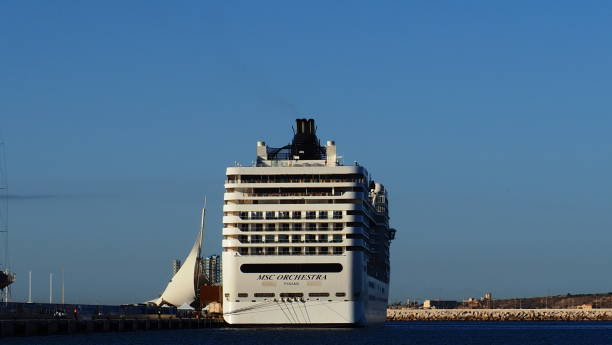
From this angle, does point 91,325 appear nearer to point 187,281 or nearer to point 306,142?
point 306,142

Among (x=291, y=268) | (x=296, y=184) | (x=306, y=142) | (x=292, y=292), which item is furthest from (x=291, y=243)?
(x=306, y=142)

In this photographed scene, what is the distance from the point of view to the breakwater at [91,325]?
76.5 m

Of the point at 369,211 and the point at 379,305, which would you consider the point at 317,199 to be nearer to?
the point at 369,211

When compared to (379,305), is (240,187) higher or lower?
higher

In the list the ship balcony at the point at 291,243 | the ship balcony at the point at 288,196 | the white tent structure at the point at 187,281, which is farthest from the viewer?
the white tent structure at the point at 187,281

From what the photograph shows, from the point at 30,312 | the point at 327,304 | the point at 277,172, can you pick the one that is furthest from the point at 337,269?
the point at 30,312

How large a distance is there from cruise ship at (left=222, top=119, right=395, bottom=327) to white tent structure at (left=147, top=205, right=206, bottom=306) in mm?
30697

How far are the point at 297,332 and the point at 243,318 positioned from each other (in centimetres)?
389

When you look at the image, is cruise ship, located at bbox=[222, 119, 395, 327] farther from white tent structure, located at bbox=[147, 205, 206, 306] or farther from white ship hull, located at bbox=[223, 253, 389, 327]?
white tent structure, located at bbox=[147, 205, 206, 306]

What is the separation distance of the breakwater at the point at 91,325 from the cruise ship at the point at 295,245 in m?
11.0

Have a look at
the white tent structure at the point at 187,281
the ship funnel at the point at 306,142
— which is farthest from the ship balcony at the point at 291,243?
the white tent structure at the point at 187,281

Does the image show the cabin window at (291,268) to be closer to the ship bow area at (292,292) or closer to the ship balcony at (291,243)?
the ship bow area at (292,292)

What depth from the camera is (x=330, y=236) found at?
281 ft

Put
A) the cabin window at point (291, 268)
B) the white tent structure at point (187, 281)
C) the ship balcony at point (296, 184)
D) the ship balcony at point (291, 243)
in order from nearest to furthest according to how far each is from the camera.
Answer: the cabin window at point (291, 268) < the ship balcony at point (291, 243) < the ship balcony at point (296, 184) < the white tent structure at point (187, 281)
